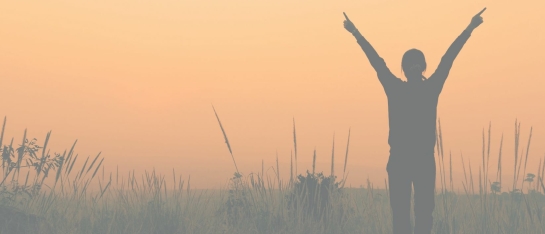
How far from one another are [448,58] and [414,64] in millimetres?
434

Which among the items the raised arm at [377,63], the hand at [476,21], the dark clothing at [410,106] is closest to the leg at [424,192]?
the dark clothing at [410,106]

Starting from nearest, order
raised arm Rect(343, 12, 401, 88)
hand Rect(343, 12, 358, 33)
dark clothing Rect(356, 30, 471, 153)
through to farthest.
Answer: dark clothing Rect(356, 30, 471, 153), raised arm Rect(343, 12, 401, 88), hand Rect(343, 12, 358, 33)

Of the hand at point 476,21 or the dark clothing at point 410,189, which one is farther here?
the hand at point 476,21

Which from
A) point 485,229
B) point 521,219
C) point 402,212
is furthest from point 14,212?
point 521,219

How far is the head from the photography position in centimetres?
666

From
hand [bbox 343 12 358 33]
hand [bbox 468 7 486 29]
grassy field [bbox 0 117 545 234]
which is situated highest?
hand [bbox 468 7 486 29]

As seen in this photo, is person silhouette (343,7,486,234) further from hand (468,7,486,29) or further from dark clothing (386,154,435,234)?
hand (468,7,486,29)

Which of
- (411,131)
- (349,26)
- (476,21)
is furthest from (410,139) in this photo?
(476,21)

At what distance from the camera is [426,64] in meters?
6.77

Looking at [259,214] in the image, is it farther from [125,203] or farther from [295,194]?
[125,203]

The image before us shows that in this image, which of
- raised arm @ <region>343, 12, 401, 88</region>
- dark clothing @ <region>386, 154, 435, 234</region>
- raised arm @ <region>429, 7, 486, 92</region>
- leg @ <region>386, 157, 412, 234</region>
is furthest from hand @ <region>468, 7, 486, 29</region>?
leg @ <region>386, 157, 412, 234</region>

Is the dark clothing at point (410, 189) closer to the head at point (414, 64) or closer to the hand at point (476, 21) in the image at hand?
the head at point (414, 64)

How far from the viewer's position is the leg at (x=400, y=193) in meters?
6.53

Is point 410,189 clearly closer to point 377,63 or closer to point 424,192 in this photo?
point 424,192
